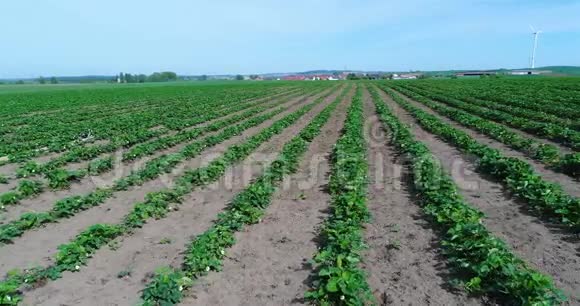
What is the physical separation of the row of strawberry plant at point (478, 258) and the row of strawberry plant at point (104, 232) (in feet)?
16.0

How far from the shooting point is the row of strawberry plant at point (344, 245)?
4.64 meters

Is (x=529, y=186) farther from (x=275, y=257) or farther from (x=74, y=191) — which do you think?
(x=74, y=191)

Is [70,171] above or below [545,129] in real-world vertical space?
below

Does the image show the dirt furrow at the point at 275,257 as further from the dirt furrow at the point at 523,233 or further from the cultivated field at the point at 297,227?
the dirt furrow at the point at 523,233

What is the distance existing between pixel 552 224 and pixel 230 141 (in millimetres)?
11274

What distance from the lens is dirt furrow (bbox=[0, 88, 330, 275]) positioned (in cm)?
607

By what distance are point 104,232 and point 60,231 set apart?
1151 millimetres

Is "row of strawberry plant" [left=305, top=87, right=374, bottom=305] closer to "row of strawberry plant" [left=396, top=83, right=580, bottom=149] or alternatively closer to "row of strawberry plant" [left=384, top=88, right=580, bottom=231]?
"row of strawberry plant" [left=384, top=88, right=580, bottom=231]

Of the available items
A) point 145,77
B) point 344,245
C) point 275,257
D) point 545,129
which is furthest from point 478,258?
point 145,77

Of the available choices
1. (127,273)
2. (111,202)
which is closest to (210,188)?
(111,202)

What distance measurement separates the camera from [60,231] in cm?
712

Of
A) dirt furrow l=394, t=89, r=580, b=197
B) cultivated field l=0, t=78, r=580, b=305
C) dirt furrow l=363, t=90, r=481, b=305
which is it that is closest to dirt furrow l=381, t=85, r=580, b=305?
cultivated field l=0, t=78, r=580, b=305

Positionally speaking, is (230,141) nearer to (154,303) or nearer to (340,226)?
(340,226)

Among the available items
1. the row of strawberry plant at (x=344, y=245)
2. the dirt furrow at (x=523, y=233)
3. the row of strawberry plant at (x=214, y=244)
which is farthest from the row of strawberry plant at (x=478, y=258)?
the row of strawberry plant at (x=214, y=244)
